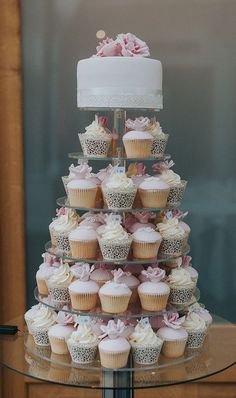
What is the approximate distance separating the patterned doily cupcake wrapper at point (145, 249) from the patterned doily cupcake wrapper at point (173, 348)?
0.81 ft

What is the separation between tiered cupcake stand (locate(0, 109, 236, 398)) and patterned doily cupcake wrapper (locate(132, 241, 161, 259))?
3cm

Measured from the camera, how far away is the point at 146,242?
5.53 ft

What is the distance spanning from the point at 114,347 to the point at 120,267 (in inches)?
10.2

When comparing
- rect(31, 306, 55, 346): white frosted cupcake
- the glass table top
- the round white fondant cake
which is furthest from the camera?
rect(31, 306, 55, 346): white frosted cupcake

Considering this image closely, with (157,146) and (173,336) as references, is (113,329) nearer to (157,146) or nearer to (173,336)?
(173,336)

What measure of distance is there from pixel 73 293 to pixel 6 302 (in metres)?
1.07

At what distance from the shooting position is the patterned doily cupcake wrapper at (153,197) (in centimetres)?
170

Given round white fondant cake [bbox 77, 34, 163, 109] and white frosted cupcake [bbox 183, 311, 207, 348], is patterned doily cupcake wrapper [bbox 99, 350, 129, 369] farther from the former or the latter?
round white fondant cake [bbox 77, 34, 163, 109]

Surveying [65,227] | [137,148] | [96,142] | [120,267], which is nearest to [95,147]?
[96,142]

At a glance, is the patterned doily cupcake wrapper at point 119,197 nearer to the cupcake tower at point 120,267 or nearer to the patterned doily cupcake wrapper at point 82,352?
the cupcake tower at point 120,267

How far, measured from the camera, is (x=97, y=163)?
2598 mm

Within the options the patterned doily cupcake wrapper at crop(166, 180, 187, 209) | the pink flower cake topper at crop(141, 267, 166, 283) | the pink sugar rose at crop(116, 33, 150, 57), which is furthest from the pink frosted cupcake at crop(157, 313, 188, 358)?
the pink sugar rose at crop(116, 33, 150, 57)

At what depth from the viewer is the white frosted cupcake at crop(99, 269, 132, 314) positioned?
165 cm

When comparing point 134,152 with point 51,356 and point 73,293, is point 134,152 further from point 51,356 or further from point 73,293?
point 51,356
